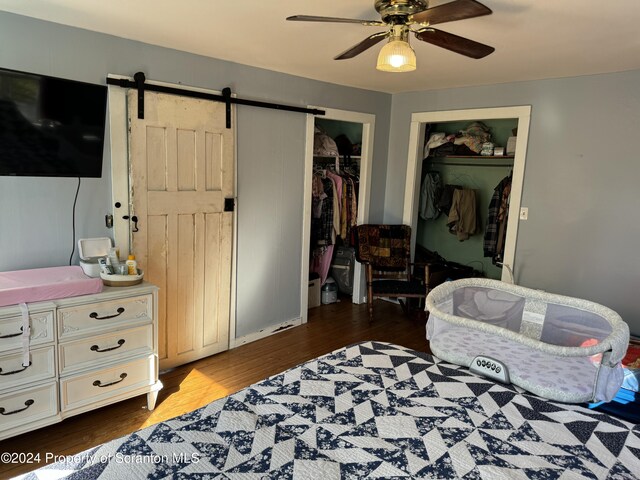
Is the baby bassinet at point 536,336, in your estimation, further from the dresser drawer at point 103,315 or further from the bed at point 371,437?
the dresser drawer at point 103,315

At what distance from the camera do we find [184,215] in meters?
3.18

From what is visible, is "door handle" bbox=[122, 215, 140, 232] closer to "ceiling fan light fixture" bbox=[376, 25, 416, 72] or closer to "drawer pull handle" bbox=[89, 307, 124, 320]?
"drawer pull handle" bbox=[89, 307, 124, 320]

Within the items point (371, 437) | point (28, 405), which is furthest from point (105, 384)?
point (371, 437)

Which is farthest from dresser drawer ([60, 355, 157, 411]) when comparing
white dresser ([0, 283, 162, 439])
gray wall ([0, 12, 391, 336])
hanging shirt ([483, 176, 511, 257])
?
hanging shirt ([483, 176, 511, 257])

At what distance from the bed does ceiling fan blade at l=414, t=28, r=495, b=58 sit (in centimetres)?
146

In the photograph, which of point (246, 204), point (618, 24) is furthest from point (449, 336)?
point (246, 204)

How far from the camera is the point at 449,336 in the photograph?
2203 mm

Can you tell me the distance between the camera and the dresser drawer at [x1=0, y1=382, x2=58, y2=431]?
2.17m

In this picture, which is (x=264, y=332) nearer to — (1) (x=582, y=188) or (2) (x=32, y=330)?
(2) (x=32, y=330)

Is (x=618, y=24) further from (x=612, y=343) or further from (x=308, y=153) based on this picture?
(x=308, y=153)

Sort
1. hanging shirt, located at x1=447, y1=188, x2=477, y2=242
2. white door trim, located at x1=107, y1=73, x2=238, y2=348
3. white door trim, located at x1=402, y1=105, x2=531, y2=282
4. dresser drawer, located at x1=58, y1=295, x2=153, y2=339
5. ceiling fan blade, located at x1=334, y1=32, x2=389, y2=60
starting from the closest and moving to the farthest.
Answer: ceiling fan blade, located at x1=334, y1=32, x2=389, y2=60 < dresser drawer, located at x1=58, y1=295, x2=153, y2=339 < white door trim, located at x1=107, y1=73, x2=238, y2=348 < white door trim, located at x1=402, y1=105, x2=531, y2=282 < hanging shirt, located at x1=447, y1=188, x2=477, y2=242

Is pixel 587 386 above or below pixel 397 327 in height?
above

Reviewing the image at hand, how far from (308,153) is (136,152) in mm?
1572

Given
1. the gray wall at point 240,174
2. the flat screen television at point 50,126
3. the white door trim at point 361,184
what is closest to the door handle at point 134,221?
the gray wall at point 240,174
